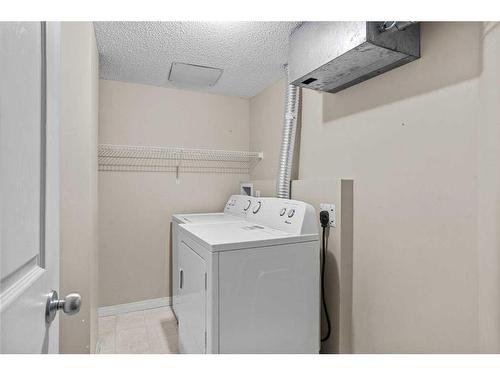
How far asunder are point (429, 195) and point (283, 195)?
1059mm

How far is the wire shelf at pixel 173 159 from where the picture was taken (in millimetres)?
2637

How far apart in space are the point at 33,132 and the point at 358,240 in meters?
1.67

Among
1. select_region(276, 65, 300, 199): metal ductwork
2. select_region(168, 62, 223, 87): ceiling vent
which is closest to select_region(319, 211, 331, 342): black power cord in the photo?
select_region(276, 65, 300, 199): metal ductwork

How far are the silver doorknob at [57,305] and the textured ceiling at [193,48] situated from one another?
167cm

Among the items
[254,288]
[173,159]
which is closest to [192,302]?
[254,288]

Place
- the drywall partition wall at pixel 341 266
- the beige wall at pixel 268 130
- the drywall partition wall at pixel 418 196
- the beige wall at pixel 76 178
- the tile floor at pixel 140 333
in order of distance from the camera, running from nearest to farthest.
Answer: the drywall partition wall at pixel 418 196 → the beige wall at pixel 76 178 → the drywall partition wall at pixel 341 266 → the tile floor at pixel 140 333 → the beige wall at pixel 268 130

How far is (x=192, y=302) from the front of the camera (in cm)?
162

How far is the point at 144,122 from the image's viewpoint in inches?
109

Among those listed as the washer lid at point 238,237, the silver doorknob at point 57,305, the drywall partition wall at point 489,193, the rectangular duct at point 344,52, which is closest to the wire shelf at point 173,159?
the washer lid at point 238,237

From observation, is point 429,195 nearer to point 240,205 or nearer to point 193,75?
point 240,205

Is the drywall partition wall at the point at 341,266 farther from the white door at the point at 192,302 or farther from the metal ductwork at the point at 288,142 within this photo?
the white door at the point at 192,302

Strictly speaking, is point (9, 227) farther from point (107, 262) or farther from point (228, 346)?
point (107, 262)

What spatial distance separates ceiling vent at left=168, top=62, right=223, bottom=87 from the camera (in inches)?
92.7

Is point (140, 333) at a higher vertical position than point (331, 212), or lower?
lower
